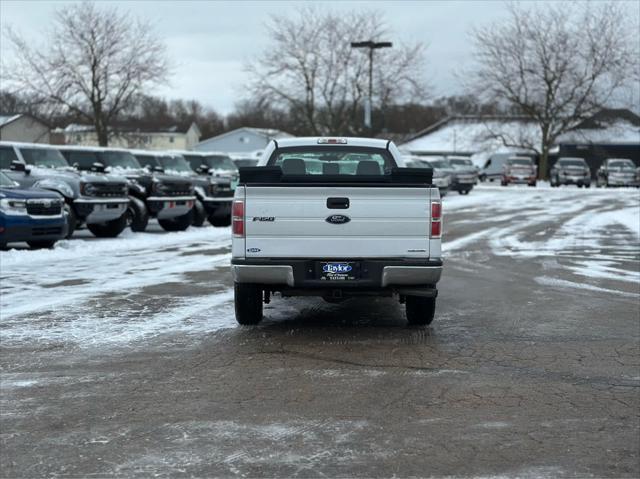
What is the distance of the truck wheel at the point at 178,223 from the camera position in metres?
19.9

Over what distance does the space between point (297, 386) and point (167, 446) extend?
1.46m

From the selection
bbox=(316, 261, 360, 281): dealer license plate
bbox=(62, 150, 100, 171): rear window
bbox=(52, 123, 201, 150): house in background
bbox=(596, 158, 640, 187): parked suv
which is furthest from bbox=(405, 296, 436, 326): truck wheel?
bbox=(596, 158, 640, 187): parked suv

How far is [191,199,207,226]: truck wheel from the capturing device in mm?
20734

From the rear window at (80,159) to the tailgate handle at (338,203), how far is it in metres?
11.9

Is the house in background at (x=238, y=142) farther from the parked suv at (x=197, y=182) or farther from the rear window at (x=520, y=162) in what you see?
the parked suv at (x=197, y=182)

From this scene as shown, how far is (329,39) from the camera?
4784 cm

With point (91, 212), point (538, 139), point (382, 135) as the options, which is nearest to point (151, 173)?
point (91, 212)

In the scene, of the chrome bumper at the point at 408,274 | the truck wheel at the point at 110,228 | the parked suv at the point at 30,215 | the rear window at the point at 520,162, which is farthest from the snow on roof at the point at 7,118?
the chrome bumper at the point at 408,274

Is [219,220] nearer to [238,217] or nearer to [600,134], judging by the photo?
[238,217]

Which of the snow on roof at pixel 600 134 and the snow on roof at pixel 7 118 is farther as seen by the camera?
the snow on roof at pixel 600 134

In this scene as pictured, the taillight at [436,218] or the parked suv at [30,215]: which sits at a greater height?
the taillight at [436,218]

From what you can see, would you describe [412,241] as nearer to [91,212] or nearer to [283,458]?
[283,458]

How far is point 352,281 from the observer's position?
742 centimetres

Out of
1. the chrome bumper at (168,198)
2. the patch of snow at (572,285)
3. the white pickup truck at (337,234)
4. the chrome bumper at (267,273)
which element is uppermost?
Result: the white pickup truck at (337,234)
